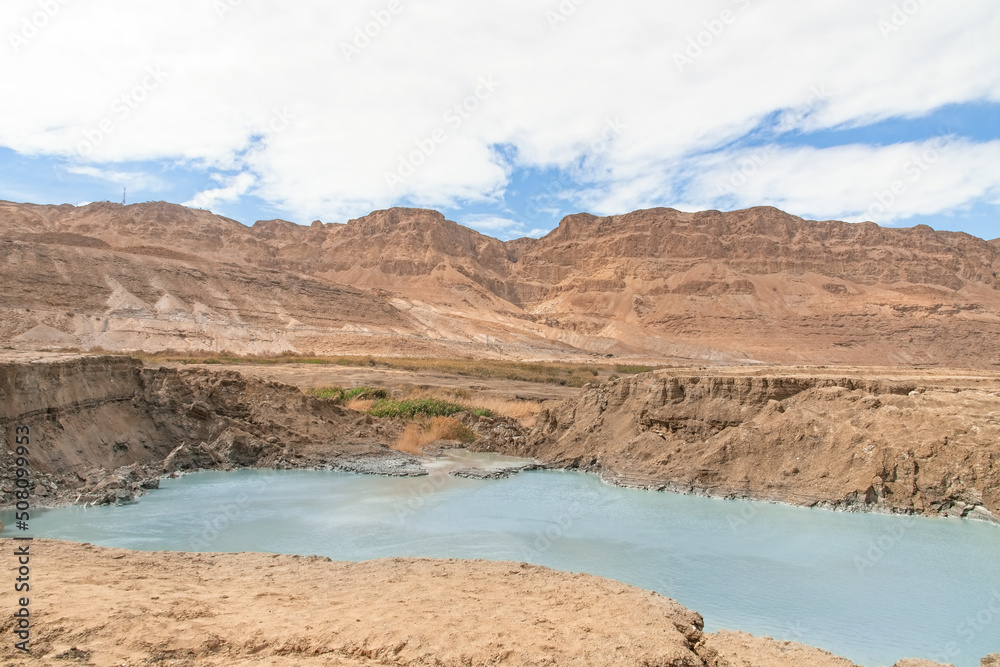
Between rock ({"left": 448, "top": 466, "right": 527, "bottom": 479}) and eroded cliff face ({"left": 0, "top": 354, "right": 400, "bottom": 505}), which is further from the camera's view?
rock ({"left": 448, "top": 466, "right": 527, "bottom": 479})

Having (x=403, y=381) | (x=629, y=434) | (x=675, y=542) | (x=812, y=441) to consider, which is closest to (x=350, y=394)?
(x=403, y=381)

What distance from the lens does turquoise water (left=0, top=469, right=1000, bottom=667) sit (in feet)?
22.1

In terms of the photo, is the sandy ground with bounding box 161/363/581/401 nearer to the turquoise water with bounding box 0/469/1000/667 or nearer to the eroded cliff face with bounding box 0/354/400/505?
the eroded cliff face with bounding box 0/354/400/505

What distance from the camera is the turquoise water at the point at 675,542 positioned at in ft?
22.1

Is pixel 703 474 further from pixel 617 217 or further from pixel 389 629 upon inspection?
pixel 617 217

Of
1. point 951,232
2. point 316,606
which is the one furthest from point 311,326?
point 951,232

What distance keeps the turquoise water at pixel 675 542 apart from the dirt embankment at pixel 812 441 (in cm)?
52

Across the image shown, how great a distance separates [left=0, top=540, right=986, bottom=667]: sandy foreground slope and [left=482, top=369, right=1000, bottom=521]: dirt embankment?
711cm

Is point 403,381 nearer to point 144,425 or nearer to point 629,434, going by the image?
point 144,425

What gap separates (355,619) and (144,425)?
40.6 ft

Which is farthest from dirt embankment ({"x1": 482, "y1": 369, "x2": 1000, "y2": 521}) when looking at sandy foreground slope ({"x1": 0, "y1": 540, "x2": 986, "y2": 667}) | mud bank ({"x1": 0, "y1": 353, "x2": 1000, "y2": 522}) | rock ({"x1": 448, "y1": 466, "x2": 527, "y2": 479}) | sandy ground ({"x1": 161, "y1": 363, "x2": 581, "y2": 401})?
sandy ground ({"x1": 161, "y1": 363, "x2": 581, "y2": 401})

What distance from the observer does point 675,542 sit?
9.59m

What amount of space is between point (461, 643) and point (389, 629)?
0.58 meters

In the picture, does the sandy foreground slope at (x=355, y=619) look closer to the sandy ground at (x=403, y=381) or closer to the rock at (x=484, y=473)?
the rock at (x=484, y=473)
